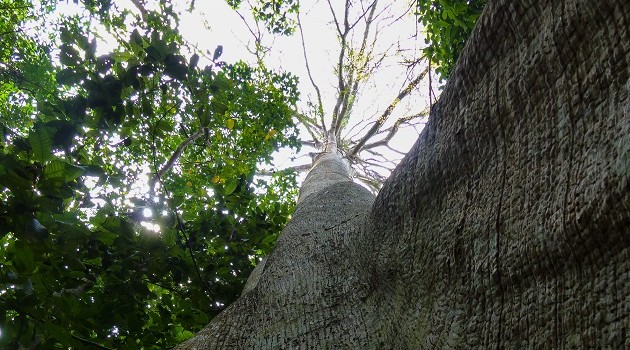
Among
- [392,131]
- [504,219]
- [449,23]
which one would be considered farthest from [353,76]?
[504,219]

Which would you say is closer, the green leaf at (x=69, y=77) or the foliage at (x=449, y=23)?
the green leaf at (x=69, y=77)

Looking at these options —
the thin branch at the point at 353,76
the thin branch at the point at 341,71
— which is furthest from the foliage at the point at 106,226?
the thin branch at the point at 353,76

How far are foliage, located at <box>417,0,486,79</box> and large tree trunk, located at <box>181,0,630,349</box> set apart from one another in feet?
5.34

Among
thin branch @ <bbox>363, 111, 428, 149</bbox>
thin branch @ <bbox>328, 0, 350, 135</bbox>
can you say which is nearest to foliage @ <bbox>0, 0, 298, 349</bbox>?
thin branch @ <bbox>328, 0, 350, 135</bbox>

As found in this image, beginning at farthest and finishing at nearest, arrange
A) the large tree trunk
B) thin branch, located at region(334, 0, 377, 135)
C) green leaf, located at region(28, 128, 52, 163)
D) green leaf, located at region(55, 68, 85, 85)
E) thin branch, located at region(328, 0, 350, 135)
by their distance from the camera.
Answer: thin branch, located at region(334, 0, 377, 135), thin branch, located at region(328, 0, 350, 135), green leaf, located at region(55, 68, 85, 85), green leaf, located at region(28, 128, 52, 163), the large tree trunk

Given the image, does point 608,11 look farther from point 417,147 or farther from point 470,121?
point 417,147

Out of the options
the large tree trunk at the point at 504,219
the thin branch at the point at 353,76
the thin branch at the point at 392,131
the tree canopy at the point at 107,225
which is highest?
the thin branch at the point at 353,76

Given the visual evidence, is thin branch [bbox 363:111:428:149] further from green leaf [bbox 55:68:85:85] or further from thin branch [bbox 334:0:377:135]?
green leaf [bbox 55:68:85:85]

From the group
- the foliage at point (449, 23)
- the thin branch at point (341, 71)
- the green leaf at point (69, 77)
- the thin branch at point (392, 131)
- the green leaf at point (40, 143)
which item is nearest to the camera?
the green leaf at point (40, 143)

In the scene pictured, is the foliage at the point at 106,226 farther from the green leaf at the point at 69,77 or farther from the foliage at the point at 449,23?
the foliage at the point at 449,23

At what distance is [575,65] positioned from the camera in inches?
29.7

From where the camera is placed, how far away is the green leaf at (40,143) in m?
1.59

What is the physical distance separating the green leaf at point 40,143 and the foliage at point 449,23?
6.58ft

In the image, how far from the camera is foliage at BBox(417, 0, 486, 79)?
261cm
